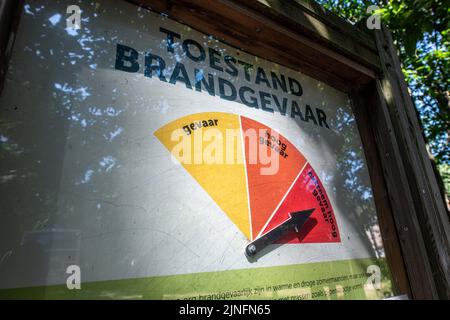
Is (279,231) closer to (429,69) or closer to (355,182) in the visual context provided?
(355,182)

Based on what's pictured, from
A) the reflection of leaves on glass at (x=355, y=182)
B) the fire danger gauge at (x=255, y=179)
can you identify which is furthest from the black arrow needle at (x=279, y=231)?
the reflection of leaves on glass at (x=355, y=182)

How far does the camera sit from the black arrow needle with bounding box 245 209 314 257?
1.13 meters

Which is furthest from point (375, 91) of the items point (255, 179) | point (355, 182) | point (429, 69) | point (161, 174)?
point (429, 69)

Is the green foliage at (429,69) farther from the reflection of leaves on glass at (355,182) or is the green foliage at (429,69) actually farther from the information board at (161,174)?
the information board at (161,174)

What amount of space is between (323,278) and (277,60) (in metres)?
1.06

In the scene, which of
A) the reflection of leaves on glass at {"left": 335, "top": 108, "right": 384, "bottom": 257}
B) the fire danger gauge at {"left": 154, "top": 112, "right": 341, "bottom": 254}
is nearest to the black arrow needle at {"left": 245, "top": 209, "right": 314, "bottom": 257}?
the fire danger gauge at {"left": 154, "top": 112, "right": 341, "bottom": 254}

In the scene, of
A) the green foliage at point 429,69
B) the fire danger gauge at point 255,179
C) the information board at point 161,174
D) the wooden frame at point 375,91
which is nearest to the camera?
the information board at point 161,174

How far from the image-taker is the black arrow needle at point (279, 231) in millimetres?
1127

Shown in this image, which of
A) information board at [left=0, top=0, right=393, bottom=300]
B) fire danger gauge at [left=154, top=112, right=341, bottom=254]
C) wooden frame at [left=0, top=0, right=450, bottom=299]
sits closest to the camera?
information board at [left=0, top=0, right=393, bottom=300]

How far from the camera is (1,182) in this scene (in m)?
0.76

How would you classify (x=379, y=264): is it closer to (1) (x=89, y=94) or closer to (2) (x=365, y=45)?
(2) (x=365, y=45)

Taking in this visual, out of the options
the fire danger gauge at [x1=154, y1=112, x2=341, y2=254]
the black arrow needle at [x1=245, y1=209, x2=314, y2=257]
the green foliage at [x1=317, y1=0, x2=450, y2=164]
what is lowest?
the black arrow needle at [x1=245, y1=209, x2=314, y2=257]

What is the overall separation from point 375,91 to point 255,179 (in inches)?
41.4

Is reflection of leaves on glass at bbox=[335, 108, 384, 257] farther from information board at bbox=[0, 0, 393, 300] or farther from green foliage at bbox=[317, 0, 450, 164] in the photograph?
green foliage at bbox=[317, 0, 450, 164]
